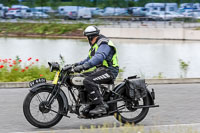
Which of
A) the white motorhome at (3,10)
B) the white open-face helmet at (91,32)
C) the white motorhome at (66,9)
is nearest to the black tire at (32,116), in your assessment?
the white open-face helmet at (91,32)

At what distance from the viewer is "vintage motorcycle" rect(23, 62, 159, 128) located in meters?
7.57

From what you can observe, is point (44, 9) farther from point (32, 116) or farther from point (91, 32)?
point (32, 116)

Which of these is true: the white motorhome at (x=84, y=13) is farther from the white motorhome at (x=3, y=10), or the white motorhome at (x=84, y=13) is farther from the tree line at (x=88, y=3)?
the white motorhome at (x=3, y=10)

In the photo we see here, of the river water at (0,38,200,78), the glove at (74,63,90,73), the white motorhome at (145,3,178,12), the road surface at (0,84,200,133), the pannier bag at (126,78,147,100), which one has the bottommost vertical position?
the river water at (0,38,200,78)

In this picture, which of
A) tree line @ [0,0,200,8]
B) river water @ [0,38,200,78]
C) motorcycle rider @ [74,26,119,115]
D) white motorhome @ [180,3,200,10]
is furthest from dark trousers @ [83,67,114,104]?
tree line @ [0,0,200,8]

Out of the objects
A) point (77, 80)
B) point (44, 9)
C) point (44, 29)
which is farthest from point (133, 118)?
point (44, 9)

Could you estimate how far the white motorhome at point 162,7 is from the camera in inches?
2788

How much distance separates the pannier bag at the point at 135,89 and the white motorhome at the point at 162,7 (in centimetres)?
6302

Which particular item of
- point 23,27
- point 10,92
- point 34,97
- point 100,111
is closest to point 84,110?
point 100,111

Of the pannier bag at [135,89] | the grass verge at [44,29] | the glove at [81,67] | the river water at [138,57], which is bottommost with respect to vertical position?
the grass verge at [44,29]

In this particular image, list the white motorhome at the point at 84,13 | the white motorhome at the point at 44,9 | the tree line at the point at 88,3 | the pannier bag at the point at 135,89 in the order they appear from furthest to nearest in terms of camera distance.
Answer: the white motorhome at the point at 44,9 < the white motorhome at the point at 84,13 < the tree line at the point at 88,3 < the pannier bag at the point at 135,89

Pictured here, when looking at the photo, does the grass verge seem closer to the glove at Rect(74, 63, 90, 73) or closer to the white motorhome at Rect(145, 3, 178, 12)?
the white motorhome at Rect(145, 3, 178, 12)

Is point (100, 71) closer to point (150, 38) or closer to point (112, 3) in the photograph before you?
point (150, 38)

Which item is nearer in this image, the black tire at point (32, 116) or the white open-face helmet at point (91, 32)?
the black tire at point (32, 116)
